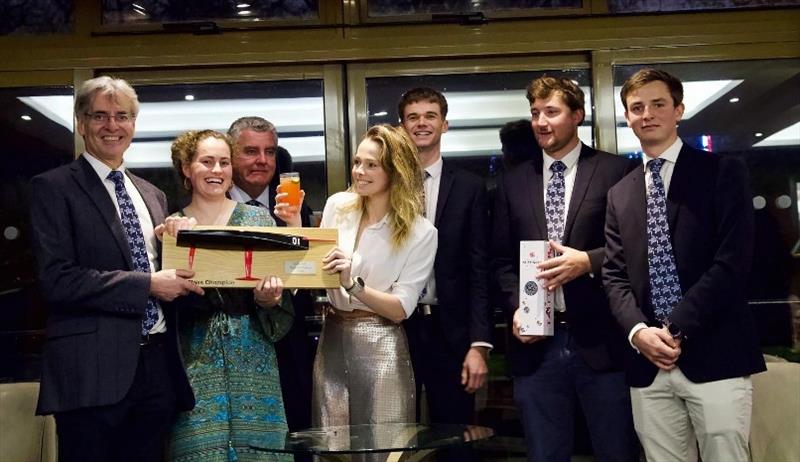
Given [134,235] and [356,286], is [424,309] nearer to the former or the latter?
[356,286]

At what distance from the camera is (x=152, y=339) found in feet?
10.5

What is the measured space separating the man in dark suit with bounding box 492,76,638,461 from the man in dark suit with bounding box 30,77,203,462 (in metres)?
1.21

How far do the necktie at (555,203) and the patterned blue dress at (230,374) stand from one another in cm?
103

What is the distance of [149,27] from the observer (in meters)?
4.34

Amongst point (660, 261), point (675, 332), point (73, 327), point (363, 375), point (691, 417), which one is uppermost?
point (660, 261)

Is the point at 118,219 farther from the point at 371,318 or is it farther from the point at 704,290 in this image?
the point at 704,290

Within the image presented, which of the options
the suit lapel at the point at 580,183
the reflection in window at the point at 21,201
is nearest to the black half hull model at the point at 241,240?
Result: the suit lapel at the point at 580,183

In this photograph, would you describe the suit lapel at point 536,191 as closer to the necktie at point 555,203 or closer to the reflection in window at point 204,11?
the necktie at point 555,203

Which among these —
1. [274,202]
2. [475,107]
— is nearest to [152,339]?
[274,202]

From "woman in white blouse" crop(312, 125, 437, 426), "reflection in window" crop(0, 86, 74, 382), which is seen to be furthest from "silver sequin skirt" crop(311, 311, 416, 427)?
"reflection in window" crop(0, 86, 74, 382)

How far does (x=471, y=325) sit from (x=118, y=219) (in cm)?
135

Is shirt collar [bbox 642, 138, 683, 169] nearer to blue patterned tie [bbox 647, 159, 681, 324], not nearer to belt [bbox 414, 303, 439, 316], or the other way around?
blue patterned tie [bbox 647, 159, 681, 324]

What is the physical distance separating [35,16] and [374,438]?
2690mm

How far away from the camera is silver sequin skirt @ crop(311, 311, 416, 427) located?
130 inches
